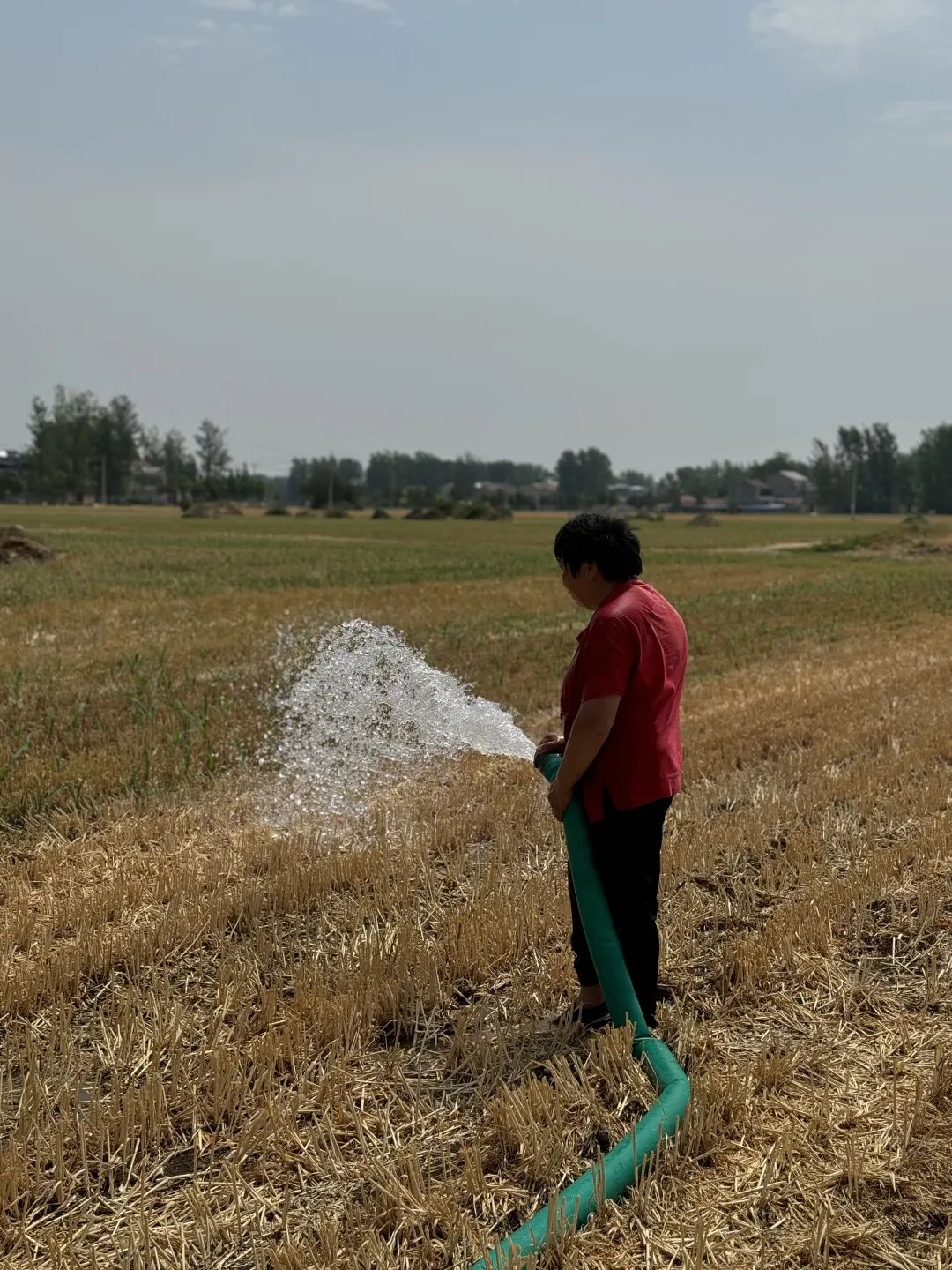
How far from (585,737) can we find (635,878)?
22.6 inches

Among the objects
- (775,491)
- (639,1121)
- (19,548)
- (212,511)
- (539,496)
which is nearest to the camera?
(639,1121)

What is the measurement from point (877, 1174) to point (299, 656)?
29.3 feet

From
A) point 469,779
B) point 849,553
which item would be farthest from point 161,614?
point 849,553

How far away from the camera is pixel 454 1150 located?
10.8ft

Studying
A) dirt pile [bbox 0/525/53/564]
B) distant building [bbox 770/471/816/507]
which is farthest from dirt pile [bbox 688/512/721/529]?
distant building [bbox 770/471/816/507]

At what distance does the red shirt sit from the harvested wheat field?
833mm

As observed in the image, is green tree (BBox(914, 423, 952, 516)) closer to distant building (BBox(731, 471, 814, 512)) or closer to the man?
distant building (BBox(731, 471, 814, 512))

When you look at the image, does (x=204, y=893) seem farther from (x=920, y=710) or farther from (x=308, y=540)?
(x=308, y=540)

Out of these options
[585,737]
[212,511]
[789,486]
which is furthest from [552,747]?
[789,486]

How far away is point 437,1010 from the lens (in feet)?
13.6

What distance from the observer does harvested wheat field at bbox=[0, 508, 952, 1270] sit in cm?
297

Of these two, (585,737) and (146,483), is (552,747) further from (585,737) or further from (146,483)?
(146,483)

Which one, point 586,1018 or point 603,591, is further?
point 586,1018

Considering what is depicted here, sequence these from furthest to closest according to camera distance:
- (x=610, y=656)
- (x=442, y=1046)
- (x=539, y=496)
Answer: (x=539, y=496) → (x=442, y=1046) → (x=610, y=656)
